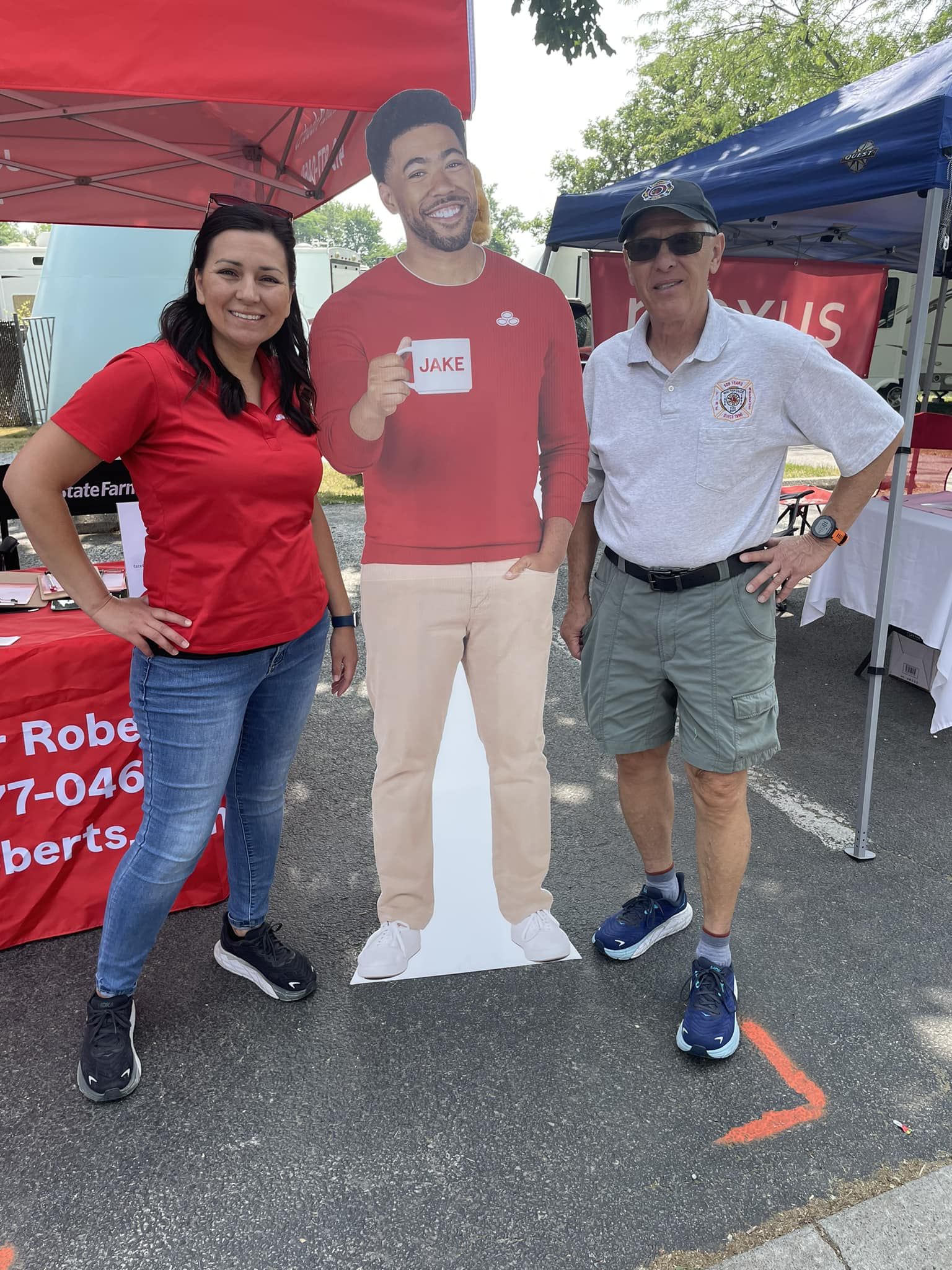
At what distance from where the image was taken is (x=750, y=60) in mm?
16688

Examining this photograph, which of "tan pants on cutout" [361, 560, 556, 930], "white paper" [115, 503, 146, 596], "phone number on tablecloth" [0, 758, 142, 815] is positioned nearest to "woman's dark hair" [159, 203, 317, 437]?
"tan pants on cutout" [361, 560, 556, 930]

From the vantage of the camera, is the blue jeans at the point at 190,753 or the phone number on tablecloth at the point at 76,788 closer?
the blue jeans at the point at 190,753

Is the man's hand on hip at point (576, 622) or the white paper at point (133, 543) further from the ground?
the white paper at point (133, 543)

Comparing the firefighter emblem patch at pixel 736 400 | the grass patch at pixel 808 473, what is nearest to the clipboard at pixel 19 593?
the firefighter emblem patch at pixel 736 400

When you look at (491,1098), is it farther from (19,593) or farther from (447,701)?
(19,593)

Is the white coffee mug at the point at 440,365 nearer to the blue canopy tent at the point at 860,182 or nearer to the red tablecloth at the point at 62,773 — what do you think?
the red tablecloth at the point at 62,773

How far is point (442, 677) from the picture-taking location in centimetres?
205

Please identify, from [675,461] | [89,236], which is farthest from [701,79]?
[675,461]

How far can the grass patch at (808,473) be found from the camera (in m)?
10.8

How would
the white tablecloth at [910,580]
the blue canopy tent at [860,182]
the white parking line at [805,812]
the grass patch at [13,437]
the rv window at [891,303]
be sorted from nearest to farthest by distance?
1. the blue canopy tent at [860,182]
2. the white parking line at [805,812]
3. the white tablecloth at [910,580]
4. the grass patch at [13,437]
5. the rv window at [891,303]

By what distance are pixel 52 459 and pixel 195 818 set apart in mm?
847

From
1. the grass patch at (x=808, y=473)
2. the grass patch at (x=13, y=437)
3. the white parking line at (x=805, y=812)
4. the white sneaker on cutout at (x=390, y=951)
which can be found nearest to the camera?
the white sneaker on cutout at (x=390, y=951)

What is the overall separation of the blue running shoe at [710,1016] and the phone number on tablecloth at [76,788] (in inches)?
64.9

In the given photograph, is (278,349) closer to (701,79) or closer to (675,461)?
(675,461)
